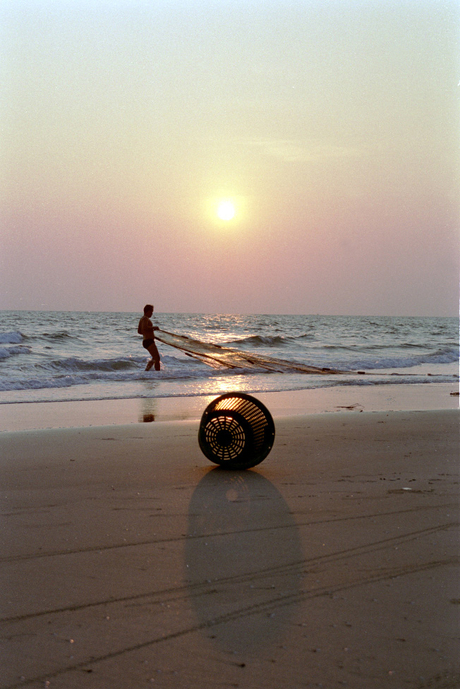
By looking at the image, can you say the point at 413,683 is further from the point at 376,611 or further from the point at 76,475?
the point at 76,475

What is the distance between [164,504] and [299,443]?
2.44 metres

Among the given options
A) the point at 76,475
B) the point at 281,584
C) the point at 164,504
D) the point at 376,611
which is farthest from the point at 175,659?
the point at 76,475

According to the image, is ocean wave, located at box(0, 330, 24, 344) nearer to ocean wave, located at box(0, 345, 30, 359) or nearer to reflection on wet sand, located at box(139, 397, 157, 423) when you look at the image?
ocean wave, located at box(0, 345, 30, 359)

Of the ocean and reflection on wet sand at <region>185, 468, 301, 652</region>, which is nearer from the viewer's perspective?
reflection on wet sand at <region>185, 468, 301, 652</region>

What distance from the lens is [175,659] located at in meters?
2.13

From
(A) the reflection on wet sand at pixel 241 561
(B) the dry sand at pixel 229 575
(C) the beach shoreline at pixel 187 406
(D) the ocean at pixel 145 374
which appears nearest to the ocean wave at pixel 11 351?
(D) the ocean at pixel 145 374

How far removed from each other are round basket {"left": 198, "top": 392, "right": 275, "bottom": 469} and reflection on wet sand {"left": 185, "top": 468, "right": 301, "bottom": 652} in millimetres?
417

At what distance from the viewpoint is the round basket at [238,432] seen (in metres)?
4.67

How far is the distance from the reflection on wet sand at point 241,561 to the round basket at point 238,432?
1.37ft

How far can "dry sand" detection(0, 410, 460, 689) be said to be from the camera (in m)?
2.10

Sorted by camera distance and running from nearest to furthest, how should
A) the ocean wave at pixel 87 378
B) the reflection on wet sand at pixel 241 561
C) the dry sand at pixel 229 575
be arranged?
1. the dry sand at pixel 229 575
2. the reflection on wet sand at pixel 241 561
3. the ocean wave at pixel 87 378

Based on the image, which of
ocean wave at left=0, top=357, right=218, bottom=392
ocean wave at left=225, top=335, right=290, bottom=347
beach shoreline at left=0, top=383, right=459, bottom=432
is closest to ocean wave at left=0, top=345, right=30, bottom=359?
ocean wave at left=0, top=357, right=218, bottom=392

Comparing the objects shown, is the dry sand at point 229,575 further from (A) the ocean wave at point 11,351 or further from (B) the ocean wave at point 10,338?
(B) the ocean wave at point 10,338

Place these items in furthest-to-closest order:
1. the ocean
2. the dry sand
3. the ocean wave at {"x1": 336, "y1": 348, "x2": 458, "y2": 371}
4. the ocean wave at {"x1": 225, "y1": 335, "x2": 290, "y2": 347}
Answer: the ocean wave at {"x1": 225, "y1": 335, "x2": 290, "y2": 347}, the ocean wave at {"x1": 336, "y1": 348, "x2": 458, "y2": 371}, the ocean, the dry sand
